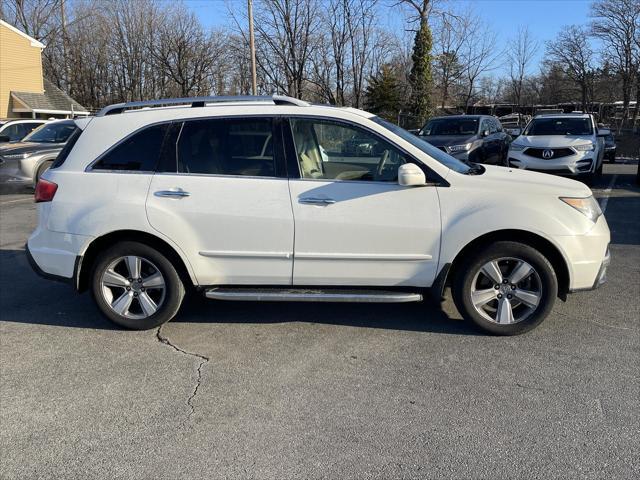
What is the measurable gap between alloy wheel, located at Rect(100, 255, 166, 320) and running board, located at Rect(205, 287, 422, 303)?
463 millimetres

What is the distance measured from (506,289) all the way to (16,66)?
36148 millimetres

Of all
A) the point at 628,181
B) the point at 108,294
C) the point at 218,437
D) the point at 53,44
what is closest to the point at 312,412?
the point at 218,437

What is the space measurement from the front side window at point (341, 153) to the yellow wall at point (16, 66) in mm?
33634

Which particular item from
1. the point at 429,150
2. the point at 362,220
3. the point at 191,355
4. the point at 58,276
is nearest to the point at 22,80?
the point at 58,276

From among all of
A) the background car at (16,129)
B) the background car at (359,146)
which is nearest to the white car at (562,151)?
the background car at (359,146)

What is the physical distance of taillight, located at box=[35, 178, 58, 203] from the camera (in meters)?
4.45

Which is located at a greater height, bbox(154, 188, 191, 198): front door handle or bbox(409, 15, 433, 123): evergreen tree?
bbox(409, 15, 433, 123): evergreen tree

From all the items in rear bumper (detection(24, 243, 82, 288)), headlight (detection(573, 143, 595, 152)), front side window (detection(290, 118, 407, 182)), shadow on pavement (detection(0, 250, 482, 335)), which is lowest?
shadow on pavement (detection(0, 250, 482, 335))

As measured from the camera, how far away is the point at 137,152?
14.6ft

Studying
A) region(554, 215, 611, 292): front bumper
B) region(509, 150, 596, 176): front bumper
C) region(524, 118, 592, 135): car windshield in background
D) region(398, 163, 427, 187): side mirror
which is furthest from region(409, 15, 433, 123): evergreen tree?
region(398, 163, 427, 187): side mirror

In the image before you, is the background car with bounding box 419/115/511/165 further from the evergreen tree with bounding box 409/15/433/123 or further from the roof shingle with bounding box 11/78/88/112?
the roof shingle with bounding box 11/78/88/112

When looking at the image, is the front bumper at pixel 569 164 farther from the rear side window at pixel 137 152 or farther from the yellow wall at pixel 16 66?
the yellow wall at pixel 16 66

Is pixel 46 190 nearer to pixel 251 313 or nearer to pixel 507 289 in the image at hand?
pixel 251 313

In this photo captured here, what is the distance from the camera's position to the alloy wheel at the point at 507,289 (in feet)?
13.8
